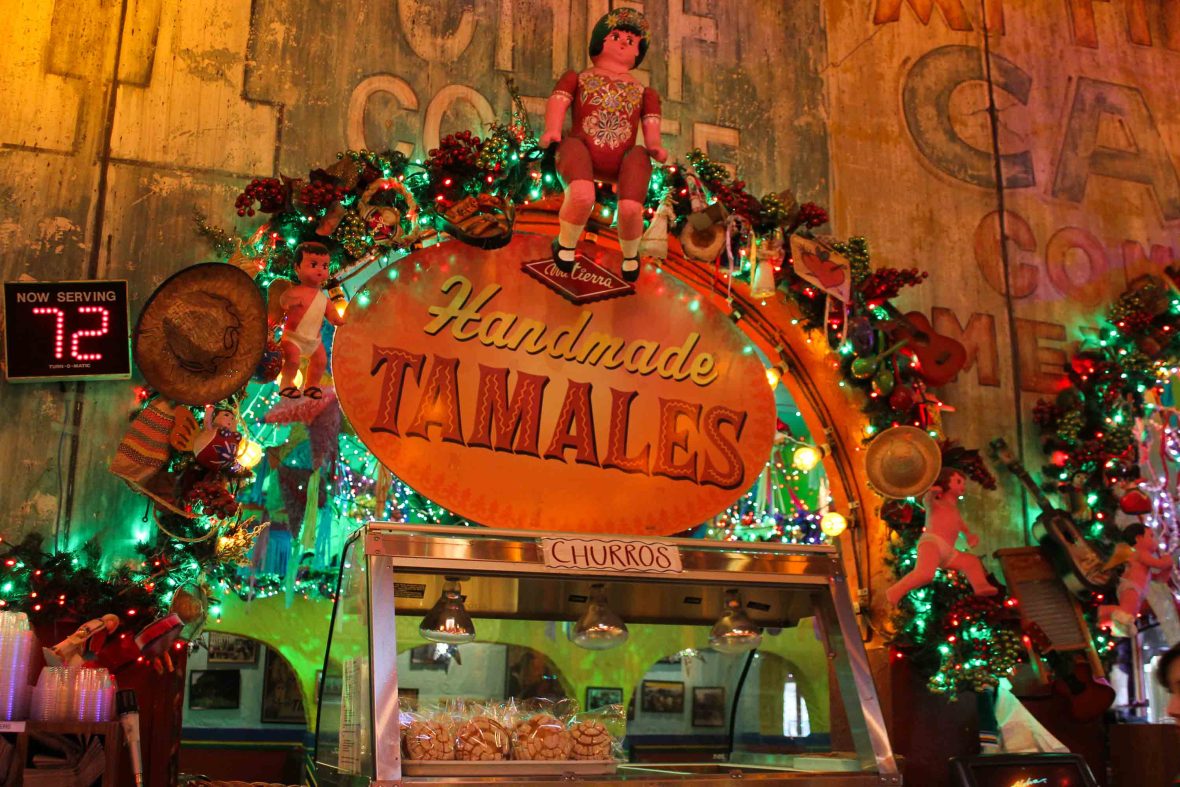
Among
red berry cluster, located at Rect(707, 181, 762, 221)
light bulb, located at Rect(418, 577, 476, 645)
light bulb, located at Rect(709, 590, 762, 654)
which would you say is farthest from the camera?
red berry cluster, located at Rect(707, 181, 762, 221)

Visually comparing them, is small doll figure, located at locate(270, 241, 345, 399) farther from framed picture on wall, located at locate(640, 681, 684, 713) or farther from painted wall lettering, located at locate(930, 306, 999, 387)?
framed picture on wall, located at locate(640, 681, 684, 713)

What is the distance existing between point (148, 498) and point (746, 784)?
8.70 ft

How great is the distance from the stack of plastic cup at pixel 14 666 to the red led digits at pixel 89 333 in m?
1.27

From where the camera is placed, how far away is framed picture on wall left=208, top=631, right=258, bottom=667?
440 inches

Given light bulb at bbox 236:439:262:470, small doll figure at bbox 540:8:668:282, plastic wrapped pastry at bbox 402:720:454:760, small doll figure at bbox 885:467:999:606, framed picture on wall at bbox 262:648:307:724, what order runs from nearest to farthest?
plastic wrapped pastry at bbox 402:720:454:760
light bulb at bbox 236:439:262:470
small doll figure at bbox 540:8:668:282
small doll figure at bbox 885:467:999:606
framed picture on wall at bbox 262:648:307:724

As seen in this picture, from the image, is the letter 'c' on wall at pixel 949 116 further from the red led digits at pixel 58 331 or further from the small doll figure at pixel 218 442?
the red led digits at pixel 58 331

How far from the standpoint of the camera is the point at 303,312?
15.9 feet

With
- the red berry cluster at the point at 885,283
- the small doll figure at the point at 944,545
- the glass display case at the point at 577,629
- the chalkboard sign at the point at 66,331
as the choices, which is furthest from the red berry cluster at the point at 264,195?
the small doll figure at the point at 944,545

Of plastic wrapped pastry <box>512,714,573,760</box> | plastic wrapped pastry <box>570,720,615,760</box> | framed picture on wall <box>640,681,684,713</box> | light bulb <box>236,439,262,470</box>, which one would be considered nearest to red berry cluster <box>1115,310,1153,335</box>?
A: plastic wrapped pastry <box>570,720,615,760</box>

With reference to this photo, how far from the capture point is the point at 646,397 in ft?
17.8

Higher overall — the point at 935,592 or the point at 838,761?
the point at 935,592

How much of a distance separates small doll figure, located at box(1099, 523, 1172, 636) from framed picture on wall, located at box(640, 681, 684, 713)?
6451 millimetres

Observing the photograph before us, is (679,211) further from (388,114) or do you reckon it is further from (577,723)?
(577,723)

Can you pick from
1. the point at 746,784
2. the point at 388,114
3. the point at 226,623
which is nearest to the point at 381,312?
the point at 388,114
